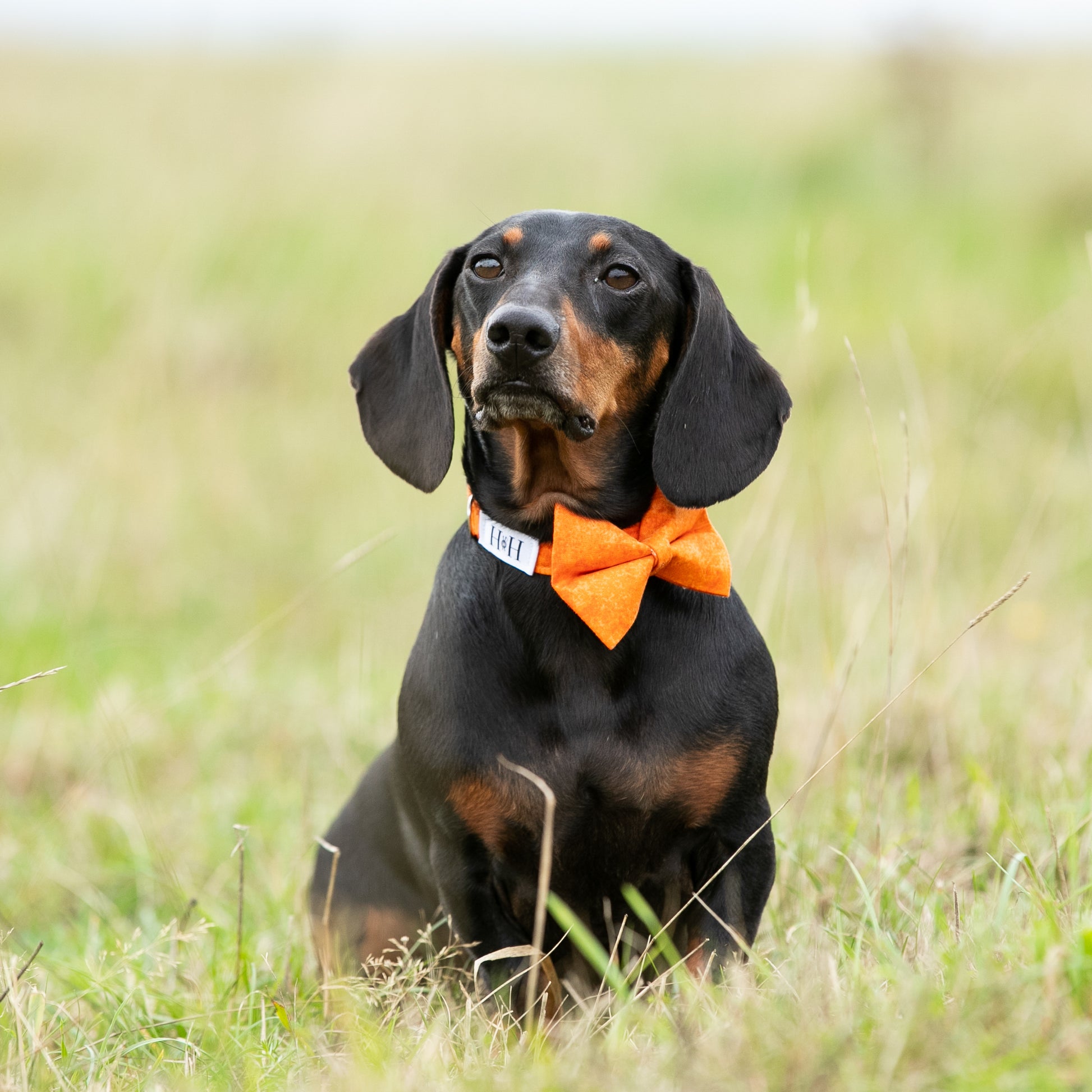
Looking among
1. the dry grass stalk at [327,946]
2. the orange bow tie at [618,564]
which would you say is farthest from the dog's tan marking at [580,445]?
the dry grass stalk at [327,946]

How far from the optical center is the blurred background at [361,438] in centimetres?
404

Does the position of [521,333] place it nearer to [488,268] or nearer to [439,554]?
[488,268]

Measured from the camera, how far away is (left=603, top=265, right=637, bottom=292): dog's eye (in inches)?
107

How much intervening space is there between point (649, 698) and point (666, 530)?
0.34 meters

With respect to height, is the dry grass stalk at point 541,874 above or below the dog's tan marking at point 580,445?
below

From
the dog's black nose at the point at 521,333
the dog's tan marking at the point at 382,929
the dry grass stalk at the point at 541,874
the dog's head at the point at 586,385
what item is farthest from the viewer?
the dog's tan marking at the point at 382,929

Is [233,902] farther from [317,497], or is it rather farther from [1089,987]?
[317,497]

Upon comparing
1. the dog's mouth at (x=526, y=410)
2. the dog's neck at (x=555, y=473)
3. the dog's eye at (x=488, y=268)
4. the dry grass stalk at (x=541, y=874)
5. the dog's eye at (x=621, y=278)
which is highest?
the dog's eye at (x=488, y=268)

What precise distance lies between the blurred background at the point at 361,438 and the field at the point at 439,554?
4 cm

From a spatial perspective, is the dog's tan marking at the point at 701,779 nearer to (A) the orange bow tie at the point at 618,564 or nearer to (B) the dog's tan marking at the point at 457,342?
(A) the orange bow tie at the point at 618,564

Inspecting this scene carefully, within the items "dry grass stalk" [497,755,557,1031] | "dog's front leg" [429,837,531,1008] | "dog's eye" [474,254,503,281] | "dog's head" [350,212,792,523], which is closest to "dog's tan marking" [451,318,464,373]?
"dog's head" [350,212,792,523]

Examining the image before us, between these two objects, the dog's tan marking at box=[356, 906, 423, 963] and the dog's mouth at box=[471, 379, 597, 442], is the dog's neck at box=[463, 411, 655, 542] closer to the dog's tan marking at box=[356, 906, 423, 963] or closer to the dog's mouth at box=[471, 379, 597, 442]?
the dog's mouth at box=[471, 379, 597, 442]

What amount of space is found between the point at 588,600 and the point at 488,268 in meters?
0.76

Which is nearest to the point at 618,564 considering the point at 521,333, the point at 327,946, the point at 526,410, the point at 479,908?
the point at 526,410
